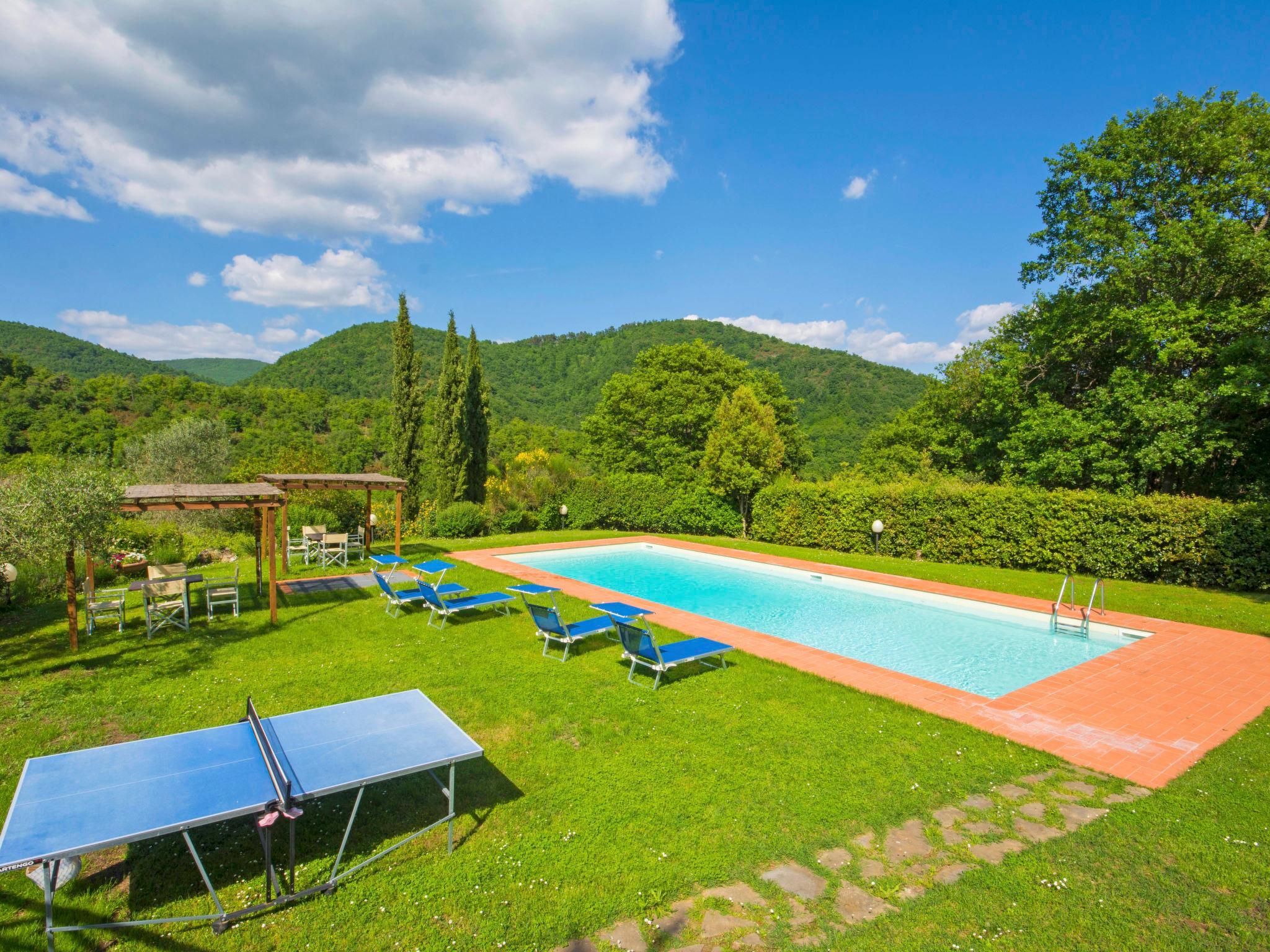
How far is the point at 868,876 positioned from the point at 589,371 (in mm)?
58928

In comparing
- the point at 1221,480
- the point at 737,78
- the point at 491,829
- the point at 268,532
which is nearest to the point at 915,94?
the point at 737,78

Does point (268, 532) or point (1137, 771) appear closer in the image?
point (1137, 771)

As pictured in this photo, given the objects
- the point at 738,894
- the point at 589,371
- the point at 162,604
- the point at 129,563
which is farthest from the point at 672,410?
the point at 589,371

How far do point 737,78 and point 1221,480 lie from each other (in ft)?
55.7

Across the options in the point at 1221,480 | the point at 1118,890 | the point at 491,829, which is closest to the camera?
the point at 1118,890

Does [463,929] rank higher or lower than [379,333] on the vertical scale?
lower

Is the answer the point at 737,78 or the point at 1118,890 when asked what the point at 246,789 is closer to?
the point at 1118,890

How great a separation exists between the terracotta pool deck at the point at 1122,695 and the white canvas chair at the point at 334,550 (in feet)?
26.1

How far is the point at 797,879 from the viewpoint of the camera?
3.38 metres

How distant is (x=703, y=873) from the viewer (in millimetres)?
3389

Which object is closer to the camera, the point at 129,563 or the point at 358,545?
the point at 129,563

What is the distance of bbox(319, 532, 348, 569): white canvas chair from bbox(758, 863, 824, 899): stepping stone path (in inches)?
481


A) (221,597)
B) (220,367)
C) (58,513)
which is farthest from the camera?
(220,367)

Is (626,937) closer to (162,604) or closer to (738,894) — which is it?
(738,894)
